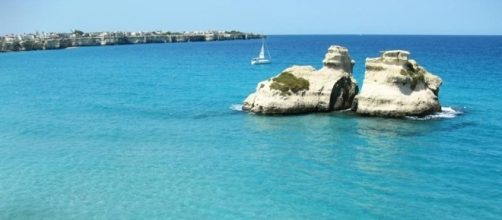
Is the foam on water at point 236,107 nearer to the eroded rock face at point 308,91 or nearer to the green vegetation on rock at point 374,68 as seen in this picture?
the eroded rock face at point 308,91

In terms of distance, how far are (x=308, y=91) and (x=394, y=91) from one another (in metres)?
8.26

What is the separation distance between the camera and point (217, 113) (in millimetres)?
54719

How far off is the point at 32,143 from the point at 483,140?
114ft

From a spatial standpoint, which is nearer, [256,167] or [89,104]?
[256,167]

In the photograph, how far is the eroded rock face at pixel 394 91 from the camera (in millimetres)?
50500

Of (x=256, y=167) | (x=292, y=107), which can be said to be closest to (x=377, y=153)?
(x=256, y=167)

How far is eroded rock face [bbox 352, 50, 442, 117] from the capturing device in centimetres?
5050

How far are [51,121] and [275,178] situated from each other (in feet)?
90.5

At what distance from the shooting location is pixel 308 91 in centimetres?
5378

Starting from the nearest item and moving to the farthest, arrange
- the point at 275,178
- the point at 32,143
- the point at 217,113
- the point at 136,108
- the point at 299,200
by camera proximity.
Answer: the point at 299,200
the point at 275,178
the point at 32,143
the point at 217,113
the point at 136,108

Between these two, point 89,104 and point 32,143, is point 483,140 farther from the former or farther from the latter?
point 89,104

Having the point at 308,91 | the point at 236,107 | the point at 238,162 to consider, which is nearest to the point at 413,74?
the point at 308,91

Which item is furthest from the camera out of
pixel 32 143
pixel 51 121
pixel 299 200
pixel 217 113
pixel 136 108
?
pixel 136 108

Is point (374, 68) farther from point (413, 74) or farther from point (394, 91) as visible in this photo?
point (413, 74)
